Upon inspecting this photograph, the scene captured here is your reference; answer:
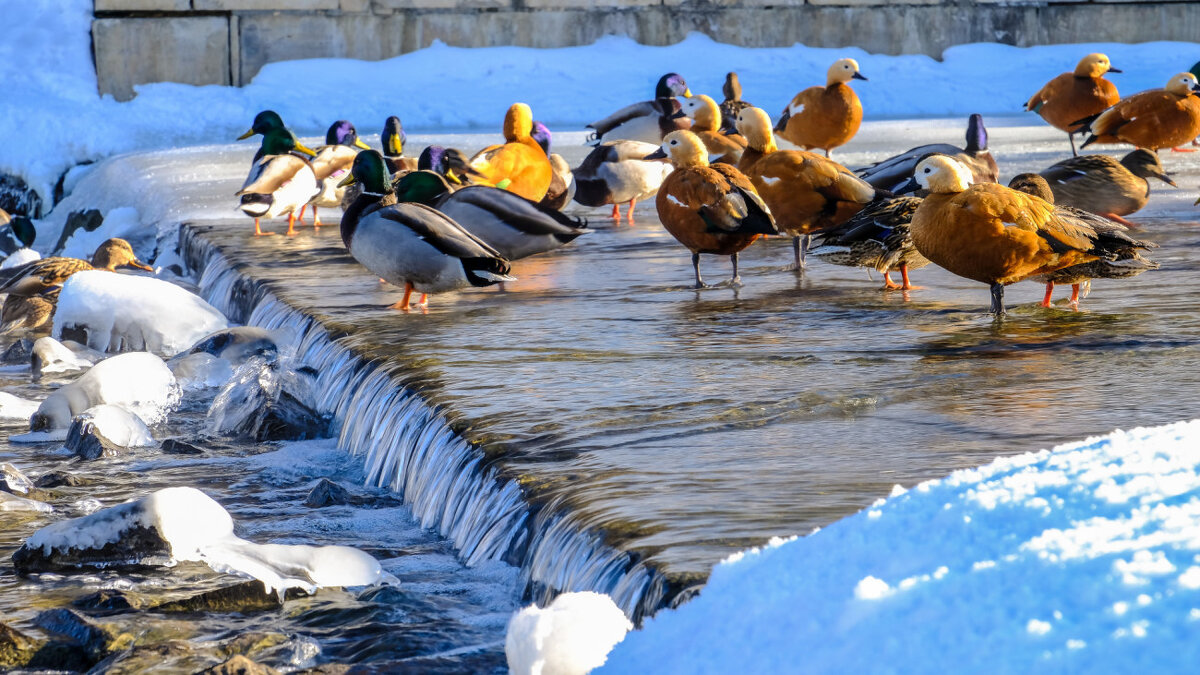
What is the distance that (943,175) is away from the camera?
5.17 meters

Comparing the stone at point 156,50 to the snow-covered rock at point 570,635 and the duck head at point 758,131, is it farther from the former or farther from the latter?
the snow-covered rock at point 570,635

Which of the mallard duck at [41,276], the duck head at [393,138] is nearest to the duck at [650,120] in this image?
the duck head at [393,138]

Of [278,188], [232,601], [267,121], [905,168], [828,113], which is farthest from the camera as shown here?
[267,121]

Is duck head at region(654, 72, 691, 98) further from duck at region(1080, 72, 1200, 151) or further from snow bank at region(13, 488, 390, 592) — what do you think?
snow bank at region(13, 488, 390, 592)

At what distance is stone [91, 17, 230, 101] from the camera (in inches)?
752

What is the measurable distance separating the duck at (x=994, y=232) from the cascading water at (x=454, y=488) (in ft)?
6.39

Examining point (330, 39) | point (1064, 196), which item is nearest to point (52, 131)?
point (330, 39)

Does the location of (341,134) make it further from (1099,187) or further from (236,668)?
(236,668)

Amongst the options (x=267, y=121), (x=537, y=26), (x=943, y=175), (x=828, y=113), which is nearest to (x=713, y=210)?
(x=943, y=175)

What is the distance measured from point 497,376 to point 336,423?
1.10 m

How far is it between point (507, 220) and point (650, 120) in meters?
6.67

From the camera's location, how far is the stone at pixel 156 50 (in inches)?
752

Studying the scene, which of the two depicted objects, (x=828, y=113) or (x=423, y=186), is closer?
(x=423, y=186)

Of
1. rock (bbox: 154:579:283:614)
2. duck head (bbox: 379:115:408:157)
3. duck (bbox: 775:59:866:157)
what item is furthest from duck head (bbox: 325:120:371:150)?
rock (bbox: 154:579:283:614)
